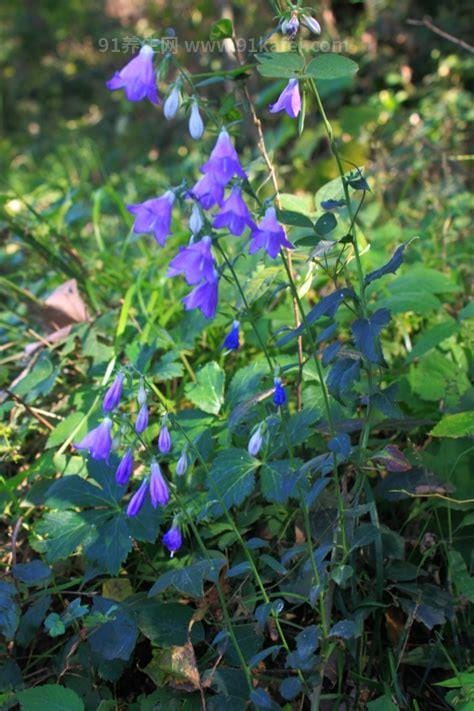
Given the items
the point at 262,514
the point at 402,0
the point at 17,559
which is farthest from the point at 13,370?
the point at 402,0

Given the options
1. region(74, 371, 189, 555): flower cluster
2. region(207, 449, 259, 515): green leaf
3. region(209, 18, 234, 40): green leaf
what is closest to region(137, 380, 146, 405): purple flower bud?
region(74, 371, 189, 555): flower cluster

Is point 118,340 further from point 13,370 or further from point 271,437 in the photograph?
point 271,437

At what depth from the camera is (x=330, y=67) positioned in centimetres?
140

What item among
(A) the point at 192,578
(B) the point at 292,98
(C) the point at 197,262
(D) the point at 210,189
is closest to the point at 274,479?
(A) the point at 192,578

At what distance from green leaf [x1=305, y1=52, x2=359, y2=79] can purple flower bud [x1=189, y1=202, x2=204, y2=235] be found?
0.31 metres

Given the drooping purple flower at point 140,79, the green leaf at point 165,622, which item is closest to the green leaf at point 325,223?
the drooping purple flower at point 140,79

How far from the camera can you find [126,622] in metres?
1.60

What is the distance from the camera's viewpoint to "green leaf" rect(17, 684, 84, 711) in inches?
57.2

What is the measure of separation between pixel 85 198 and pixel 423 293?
2.93 meters

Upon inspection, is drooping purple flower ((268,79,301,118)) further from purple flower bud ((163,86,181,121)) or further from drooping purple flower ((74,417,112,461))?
drooping purple flower ((74,417,112,461))

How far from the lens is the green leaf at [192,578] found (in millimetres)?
1441

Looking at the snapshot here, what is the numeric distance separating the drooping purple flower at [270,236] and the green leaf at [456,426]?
591mm

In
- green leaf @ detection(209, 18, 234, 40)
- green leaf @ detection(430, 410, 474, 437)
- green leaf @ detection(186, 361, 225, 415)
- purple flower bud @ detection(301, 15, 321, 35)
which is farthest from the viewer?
green leaf @ detection(186, 361, 225, 415)

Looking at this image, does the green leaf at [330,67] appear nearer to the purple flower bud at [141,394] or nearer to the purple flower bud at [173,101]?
the purple flower bud at [173,101]
